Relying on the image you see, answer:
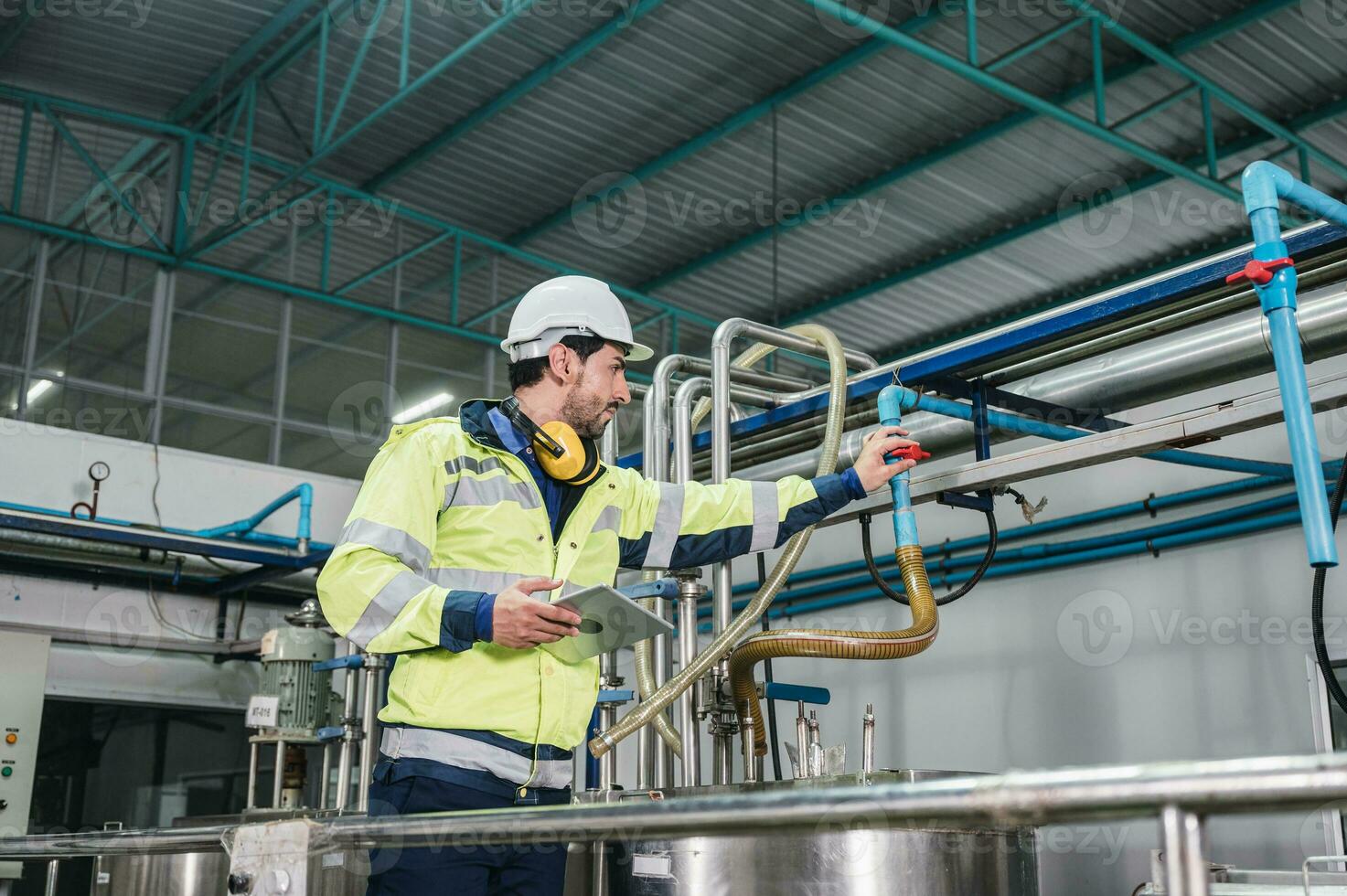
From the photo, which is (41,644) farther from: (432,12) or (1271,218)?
(1271,218)

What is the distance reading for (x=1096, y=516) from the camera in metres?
5.59

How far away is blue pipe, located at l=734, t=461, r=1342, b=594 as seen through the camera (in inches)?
197

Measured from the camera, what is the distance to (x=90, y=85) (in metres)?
8.95

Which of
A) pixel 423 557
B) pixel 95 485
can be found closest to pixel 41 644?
pixel 95 485

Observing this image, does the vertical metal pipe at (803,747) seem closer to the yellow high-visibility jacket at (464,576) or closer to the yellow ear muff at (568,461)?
the yellow high-visibility jacket at (464,576)

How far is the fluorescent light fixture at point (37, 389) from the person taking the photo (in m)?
8.68

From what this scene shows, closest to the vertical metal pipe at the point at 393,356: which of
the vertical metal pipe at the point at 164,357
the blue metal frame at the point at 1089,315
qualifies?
the vertical metal pipe at the point at 164,357

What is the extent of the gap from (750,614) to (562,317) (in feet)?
4.16

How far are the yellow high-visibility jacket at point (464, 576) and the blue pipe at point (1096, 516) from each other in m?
3.43

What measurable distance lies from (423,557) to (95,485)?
5.84 meters

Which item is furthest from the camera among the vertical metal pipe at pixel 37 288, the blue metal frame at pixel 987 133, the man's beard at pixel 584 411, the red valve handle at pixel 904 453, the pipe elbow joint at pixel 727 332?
the vertical metal pipe at pixel 37 288

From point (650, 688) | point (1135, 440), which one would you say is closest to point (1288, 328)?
point (1135, 440)

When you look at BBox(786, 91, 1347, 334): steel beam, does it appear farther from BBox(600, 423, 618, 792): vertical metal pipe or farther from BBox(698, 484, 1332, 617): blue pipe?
BBox(600, 423, 618, 792): vertical metal pipe

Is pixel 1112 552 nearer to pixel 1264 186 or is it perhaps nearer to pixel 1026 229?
pixel 1264 186
